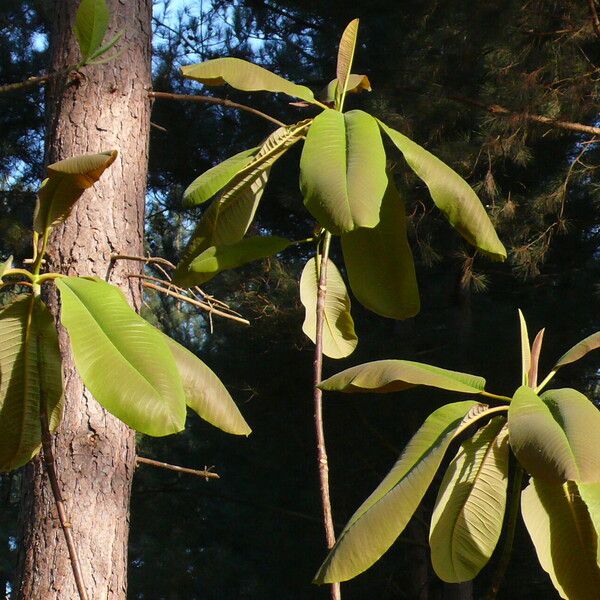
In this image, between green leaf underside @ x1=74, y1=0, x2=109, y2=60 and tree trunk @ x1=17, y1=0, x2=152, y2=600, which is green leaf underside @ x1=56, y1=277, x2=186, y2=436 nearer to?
green leaf underside @ x1=74, y1=0, x2=109, y2=60

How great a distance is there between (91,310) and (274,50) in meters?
5.45

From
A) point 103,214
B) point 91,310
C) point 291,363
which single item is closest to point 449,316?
point 291,363

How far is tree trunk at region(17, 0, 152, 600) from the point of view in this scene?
1.42 m

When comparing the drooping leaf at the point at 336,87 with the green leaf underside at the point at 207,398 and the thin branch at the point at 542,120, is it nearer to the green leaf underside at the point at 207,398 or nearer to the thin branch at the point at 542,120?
the green leaf underside at the point at 207,398

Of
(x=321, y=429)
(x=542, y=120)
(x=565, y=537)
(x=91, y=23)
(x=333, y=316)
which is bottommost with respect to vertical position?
(x=565, y=537)

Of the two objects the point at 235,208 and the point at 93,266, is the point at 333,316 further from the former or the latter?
the point at 93,266

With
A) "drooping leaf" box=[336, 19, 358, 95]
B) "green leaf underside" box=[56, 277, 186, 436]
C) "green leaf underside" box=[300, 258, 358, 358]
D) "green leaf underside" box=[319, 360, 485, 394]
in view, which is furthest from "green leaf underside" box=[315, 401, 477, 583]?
"drooping leaf" box=[336, 19, 358, 95]

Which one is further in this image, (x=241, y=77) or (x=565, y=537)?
(x=241, y=77)

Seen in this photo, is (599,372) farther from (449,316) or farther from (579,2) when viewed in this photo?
(579,2)

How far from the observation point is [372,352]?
5.21m

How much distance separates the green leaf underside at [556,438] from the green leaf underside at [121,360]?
27cm

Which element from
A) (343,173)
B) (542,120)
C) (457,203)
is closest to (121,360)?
(343,173)

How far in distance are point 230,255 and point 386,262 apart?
18 cm

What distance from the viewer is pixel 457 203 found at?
88 centimetres
